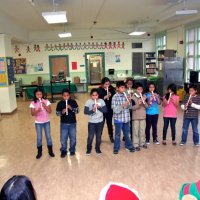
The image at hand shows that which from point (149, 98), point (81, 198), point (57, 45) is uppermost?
point (57, 45)

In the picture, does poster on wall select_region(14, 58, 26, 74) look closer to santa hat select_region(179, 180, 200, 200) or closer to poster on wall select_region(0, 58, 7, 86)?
poster on wall select_region(0, 58, 7, 86)

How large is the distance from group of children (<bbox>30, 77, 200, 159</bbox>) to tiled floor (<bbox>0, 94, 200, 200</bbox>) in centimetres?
23

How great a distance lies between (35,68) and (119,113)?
1015 cm

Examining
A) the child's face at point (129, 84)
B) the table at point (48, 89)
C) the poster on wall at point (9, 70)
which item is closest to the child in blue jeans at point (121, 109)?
the child's face at point (129, 84)

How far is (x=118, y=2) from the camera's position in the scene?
718cm

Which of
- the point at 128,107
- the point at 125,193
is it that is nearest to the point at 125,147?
the point at 128,107

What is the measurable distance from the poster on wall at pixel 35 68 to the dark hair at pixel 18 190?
13.2 meters

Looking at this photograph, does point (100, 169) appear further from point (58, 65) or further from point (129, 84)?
point (58, 65)

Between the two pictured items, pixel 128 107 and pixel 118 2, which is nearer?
pixel 128 107

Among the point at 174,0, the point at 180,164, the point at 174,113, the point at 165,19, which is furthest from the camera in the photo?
the point at 165,19

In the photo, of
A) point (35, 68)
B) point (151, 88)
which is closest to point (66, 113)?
point (151, 88)

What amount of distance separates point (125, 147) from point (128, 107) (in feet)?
2.81

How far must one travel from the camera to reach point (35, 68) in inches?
538

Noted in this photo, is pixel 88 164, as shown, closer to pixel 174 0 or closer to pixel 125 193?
pixel 125 193
